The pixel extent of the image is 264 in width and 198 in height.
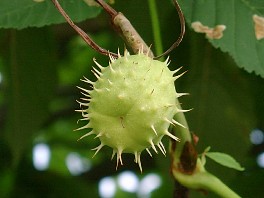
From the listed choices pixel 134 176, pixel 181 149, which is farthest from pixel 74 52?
pixel 181 149

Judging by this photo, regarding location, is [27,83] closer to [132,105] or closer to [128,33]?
[128,33]

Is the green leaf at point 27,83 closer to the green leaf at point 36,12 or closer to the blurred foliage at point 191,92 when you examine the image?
the blurred foliage at point 191,92

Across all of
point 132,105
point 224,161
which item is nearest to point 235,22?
point 224,161

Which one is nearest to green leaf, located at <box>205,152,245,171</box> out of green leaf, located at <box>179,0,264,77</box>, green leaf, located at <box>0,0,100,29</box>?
green leaf, located at <box>179,0,264,77</box>

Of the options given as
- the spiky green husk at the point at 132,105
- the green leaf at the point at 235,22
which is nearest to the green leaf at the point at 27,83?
the green leaf at the point at 235,22

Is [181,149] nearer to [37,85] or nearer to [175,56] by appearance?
[175,56]
